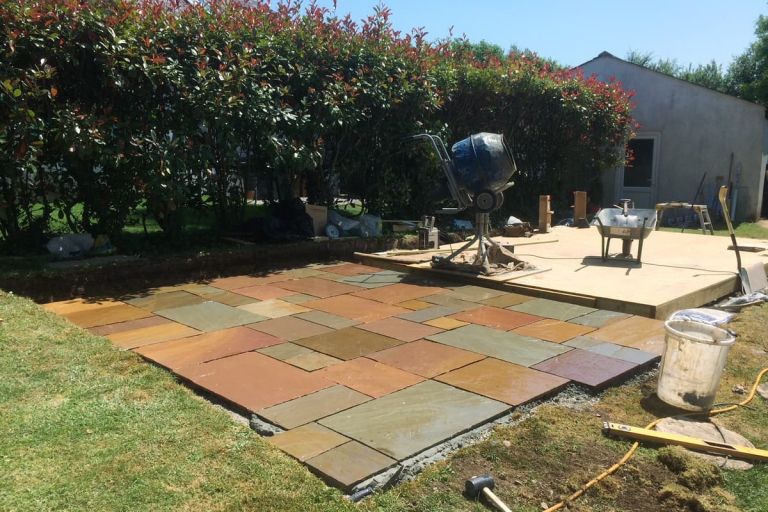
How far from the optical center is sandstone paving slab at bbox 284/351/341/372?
3.87 meters

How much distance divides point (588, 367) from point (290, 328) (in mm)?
2267

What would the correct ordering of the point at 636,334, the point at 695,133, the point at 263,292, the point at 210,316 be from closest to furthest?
the point at 636,334 → the point at 210,316 → the point at 263,292 → the point at 695,133

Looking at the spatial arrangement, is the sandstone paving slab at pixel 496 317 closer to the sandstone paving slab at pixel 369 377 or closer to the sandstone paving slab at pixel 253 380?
the sandstone paving slab at pixel 369 377

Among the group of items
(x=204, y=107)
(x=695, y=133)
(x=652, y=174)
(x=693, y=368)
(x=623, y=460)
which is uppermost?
(x=695, y=133)

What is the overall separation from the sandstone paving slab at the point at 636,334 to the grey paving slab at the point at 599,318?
2.6 inches

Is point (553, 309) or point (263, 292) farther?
point (263, 292)

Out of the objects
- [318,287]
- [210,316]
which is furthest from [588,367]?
[318,287]

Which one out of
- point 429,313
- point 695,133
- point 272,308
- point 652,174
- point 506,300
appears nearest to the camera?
point 429,313

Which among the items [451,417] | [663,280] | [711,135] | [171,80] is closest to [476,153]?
[663,280]

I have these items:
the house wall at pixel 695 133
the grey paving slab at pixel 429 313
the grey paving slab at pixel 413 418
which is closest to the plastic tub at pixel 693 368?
the grey paving slab at pixel 413 418

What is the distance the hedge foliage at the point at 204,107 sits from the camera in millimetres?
5680

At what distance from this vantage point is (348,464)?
8.57 feet

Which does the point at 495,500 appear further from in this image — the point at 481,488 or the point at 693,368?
the point at 693,368

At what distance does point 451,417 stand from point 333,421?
24.2 inches
